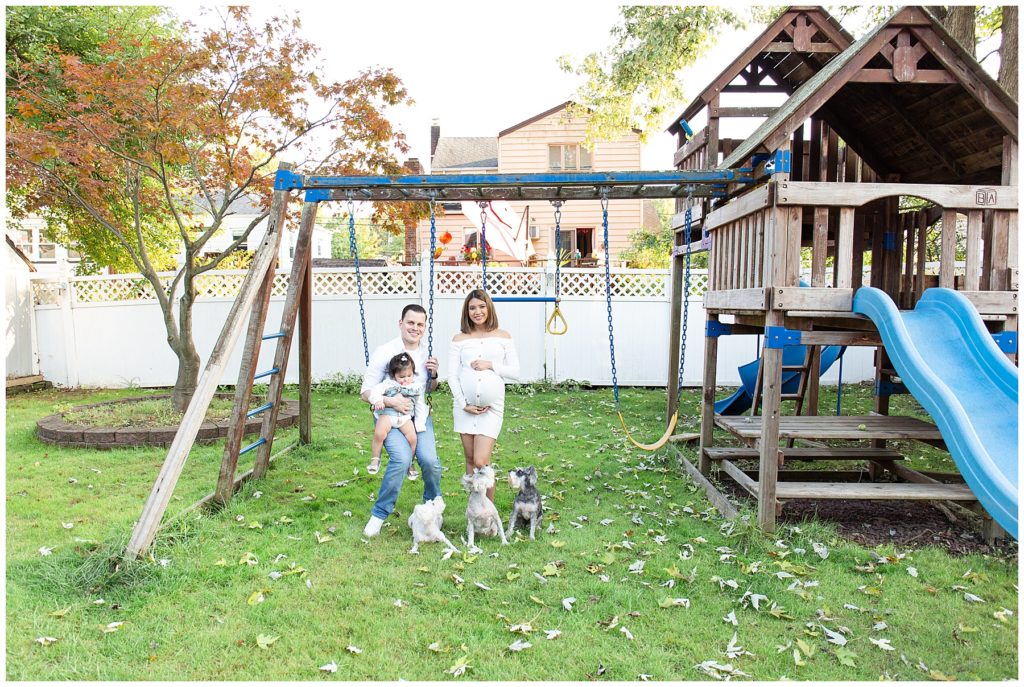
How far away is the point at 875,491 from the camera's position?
499 cm

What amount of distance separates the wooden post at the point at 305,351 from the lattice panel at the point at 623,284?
5895 mm

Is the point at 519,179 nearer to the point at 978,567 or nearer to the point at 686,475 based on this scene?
the point at 686,475

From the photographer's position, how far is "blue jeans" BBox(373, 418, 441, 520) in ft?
16.4

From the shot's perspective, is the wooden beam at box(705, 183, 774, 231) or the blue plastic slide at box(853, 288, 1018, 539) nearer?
the blue plastic slide at box(853, 288, 1018, 539)

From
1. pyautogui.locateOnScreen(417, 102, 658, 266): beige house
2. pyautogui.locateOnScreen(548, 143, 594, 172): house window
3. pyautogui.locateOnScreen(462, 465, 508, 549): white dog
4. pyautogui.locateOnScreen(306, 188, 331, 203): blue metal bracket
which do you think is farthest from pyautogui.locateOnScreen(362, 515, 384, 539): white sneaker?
pyautogui.locateOnScreen(548, 143, 594, 172): house window

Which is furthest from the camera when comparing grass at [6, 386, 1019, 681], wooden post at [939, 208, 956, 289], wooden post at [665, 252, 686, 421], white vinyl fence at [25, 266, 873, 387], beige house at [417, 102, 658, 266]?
beige house at [417, 102, 658, 266]

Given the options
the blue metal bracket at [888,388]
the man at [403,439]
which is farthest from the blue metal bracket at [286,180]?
the blue metal bracket at [888,388]

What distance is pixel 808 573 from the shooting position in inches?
173

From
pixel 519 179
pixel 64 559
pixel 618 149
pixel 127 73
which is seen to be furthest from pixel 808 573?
pixel 618 149

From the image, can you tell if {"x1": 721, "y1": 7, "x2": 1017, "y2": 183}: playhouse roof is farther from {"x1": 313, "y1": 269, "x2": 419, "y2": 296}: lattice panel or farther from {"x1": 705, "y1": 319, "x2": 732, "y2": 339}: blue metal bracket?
{"x1": 313, "y1": 269, "x2": 419, "y2": 296}: lattice panel

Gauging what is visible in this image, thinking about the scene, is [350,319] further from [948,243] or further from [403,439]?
[948,243]

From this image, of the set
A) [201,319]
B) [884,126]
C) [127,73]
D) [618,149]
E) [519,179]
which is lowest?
[201,319]

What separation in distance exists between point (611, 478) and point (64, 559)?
4.45 meters

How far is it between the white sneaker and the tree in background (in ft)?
16.8
